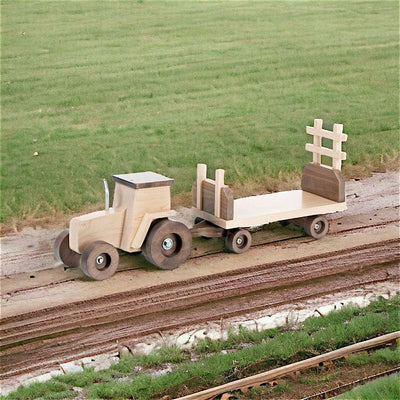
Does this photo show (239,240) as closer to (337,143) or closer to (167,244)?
(167,244)

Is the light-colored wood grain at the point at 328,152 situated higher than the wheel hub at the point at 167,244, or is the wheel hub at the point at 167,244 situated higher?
the light-colored wood grain at the point at 328,152

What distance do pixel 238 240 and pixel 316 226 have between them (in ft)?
3.63

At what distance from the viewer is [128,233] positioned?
33.4 feet

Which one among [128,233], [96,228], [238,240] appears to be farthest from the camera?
[238,240]

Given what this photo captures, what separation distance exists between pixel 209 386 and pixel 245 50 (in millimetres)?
12097

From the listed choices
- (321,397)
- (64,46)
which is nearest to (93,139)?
(64,46)

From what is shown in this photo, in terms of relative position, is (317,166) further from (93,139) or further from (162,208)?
(93,139)

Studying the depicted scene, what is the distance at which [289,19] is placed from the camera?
2111 centimetres

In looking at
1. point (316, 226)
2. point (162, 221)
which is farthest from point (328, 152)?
point (162, 221)

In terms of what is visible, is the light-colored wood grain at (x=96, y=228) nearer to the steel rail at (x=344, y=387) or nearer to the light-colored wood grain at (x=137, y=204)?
the light-colored wood grain at (x=137, y=204)

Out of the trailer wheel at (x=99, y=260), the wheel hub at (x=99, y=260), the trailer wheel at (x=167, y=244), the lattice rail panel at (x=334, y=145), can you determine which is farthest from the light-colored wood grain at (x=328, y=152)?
the wheel hub at (x=99, y=260)

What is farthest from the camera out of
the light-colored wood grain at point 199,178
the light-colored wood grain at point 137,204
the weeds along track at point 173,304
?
the light-colored wood grain at point 199,178

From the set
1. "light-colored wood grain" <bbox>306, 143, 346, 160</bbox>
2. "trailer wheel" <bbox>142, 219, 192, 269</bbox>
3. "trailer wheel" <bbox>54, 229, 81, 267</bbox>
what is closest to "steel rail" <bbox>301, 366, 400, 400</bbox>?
"trailer wheel" <bbox>142, 219, 192, 269</bbox>

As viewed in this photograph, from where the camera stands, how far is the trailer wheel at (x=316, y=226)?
446 inches
